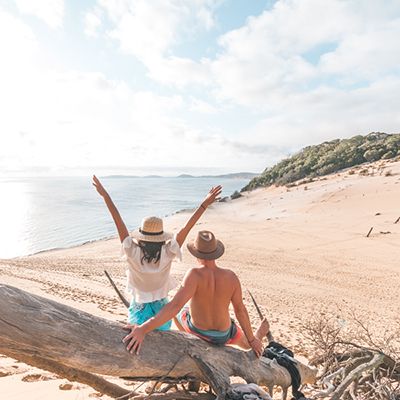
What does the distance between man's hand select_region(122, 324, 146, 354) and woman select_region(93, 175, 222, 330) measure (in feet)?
1.60

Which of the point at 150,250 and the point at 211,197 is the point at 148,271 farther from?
the point at 211,197

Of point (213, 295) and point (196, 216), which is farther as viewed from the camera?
point (196, 216)

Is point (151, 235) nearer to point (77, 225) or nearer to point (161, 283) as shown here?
point (161, 283)

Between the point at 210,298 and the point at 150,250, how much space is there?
720 millimetres

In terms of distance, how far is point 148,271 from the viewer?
3.67 m

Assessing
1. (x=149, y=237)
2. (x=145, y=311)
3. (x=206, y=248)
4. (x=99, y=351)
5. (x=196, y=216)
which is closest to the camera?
(x=99, y=351)

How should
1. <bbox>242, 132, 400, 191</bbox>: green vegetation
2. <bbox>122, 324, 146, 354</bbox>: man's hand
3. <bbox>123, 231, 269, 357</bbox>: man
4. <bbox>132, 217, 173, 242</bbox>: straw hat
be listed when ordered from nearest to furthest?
<bbox>122, 324, 146, 354</bbox>: man's hand < <bbox>123, 231, 269, 357</bbox>: man < <bbox>132, 217, 173, 242</bbox>: straw hat < <bbox>242, 132, 400, 191</bbox>: green vegetation

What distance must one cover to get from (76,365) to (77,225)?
38086mm

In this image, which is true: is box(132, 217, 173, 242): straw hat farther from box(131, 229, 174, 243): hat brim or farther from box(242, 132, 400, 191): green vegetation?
box(242, 132, 400, 191): green vegetation

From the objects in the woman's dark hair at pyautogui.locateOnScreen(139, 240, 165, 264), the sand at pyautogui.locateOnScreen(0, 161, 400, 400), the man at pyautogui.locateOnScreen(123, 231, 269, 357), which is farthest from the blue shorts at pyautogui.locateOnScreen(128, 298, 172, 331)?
the sand at pyautogui.locateOnScreen(0, 161, 400, 400)

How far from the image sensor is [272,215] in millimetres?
31375

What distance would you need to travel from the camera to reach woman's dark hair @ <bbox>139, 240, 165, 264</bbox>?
3.65 metres

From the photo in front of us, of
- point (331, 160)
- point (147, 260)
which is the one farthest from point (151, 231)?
point (331, 160)

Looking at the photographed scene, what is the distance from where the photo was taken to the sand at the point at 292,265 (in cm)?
845
